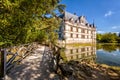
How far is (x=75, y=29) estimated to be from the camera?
158 feet

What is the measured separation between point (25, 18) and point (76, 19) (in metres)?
41.9

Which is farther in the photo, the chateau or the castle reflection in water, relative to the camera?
the chateau

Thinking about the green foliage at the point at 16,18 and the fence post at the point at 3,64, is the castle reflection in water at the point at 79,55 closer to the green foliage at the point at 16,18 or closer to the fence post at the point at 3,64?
the green foliage at the point at 16,18

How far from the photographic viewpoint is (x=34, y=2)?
10.2m

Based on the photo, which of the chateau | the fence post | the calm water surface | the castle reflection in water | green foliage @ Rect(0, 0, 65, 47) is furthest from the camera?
the chateau

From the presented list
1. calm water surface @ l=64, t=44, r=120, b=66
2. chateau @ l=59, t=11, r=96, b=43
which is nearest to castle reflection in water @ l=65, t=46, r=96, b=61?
calm water surface @ l=64, t=44, r=120, b=66

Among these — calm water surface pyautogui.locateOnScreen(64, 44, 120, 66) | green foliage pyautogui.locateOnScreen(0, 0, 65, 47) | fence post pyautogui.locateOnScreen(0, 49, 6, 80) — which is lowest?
calm water surface pyautogui.locateOnScreen(64, 44, 120, 66)

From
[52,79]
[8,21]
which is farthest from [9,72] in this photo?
[8,21]

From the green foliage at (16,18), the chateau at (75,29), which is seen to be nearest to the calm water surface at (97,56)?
the green foliage at (16,18)

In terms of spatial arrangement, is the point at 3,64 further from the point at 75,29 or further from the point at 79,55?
the point at 75,29

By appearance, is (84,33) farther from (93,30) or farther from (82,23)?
(93,30)

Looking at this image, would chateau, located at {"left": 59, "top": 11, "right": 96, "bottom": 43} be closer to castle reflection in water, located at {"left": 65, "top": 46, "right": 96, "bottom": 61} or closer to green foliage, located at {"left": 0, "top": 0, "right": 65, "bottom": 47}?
castle reflection in water, located at {"left": 65, "top": 46, "right": 96, "bottom": 61}

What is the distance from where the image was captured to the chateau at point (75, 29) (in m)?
42.6

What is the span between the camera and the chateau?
4255cm
